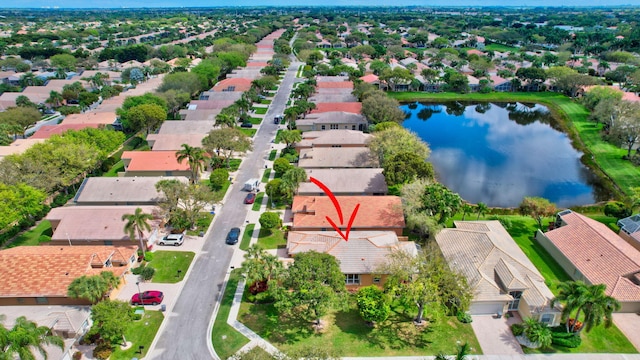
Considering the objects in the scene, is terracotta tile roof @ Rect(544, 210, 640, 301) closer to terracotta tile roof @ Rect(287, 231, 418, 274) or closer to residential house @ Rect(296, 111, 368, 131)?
terracotta tile roof @ Rect(287, 231, 418, 274)

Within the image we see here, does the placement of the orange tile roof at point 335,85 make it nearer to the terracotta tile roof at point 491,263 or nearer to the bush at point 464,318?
the terracotta tile roof at point 491,263

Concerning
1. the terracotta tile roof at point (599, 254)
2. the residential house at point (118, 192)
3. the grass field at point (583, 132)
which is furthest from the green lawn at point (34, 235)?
the grass field at point (583, 132)

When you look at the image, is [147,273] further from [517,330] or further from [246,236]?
[517,330]

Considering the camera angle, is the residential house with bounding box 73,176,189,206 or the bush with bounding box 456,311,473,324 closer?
the bush with bounding box 456,311,473,324

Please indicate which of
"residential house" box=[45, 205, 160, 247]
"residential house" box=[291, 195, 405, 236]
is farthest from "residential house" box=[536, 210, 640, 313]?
"residential house" box=[45, 205, 160, 247]

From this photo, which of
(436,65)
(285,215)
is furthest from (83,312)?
(436,65)

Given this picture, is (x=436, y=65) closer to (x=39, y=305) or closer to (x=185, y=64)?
(x=185, y=64)

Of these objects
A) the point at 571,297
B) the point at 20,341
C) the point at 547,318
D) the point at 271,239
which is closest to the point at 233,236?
the point at 271,239

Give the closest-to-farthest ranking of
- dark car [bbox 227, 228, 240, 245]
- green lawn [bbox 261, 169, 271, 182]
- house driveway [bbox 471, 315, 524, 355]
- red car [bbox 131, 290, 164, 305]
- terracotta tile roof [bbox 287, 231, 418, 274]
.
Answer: house driveway [bbox 471, 315, 524, 355] < red car [bbox 131, 290, 164, 305] < terracotta tile roof [bbox 287, 231, 418, 274] < dark car [bbox 227, 228, 240, 245] < green lawn [bbox 261, 169, 271, 182]
